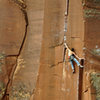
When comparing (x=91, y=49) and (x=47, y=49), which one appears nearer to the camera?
(x=91, y=49)

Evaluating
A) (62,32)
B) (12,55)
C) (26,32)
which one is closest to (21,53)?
(12,55)

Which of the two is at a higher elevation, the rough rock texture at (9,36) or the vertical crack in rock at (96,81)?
the rough rock texture at (9,36)

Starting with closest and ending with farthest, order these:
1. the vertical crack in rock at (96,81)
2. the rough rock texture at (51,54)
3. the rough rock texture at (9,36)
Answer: the vertical crack in rock at (96,81) < the rough rock texture at (51,54) < the rough rock texture at (9,36)

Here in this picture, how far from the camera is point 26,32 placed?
407cm

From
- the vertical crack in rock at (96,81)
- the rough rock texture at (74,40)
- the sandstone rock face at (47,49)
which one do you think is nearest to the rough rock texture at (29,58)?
the sandstone rock face at (47,49)

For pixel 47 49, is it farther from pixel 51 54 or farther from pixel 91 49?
pixel 91 49

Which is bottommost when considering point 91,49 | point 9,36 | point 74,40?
point 91,49

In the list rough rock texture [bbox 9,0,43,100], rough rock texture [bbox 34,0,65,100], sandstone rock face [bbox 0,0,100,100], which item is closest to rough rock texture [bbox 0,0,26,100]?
sandstone rock face [bbox 0,0,100,100]

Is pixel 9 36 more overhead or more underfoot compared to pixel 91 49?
more overhead

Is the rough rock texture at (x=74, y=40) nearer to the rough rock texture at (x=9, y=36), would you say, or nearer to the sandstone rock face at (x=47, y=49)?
the sandstone rock face at (x=47, y=49)

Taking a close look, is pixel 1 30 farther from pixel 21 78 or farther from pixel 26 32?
pixel 21 78

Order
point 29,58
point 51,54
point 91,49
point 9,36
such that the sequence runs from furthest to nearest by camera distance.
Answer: point 9,36 < point 29,58 < point 51,54 < point 91,49

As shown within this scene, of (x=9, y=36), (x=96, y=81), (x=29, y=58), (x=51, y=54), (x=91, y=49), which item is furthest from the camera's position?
(x=9, y=36)

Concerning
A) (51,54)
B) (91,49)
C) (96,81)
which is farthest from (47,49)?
(96,81)
